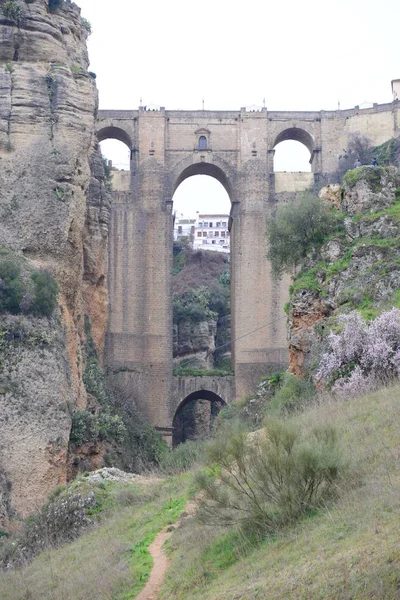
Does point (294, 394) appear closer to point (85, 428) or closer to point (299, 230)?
point (299, 230)

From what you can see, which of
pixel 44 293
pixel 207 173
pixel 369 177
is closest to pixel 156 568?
pixel 369 177

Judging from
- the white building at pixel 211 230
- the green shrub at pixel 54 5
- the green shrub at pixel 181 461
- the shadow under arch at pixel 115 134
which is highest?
the white building at pixel 211 230

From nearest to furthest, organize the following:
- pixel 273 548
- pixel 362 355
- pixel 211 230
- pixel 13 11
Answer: pixel 273 548, pixel 362 355, pixel 13 11, pixel 211 230

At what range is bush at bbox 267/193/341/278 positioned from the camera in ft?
62.0

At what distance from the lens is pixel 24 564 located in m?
13.0

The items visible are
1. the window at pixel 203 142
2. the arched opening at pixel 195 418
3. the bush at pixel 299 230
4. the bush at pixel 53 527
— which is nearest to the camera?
the bush at pixel 53 527

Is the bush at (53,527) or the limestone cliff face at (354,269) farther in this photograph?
the limestone cliff face at (354,269)

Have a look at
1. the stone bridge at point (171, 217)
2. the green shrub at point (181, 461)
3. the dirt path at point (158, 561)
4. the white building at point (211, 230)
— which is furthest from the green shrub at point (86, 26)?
the white building at point (211, 230)

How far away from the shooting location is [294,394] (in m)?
16.5

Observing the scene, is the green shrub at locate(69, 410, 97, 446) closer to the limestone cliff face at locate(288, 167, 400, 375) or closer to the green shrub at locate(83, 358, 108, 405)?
the green shrub at locate(83, 358, 108, 405)

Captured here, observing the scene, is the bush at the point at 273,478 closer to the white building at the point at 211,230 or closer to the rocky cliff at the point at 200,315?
the rocky cliff at the point at 200,315

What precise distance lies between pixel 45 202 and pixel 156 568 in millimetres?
14570

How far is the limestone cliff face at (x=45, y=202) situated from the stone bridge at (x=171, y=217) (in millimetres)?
9969

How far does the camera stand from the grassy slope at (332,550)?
258 inches
